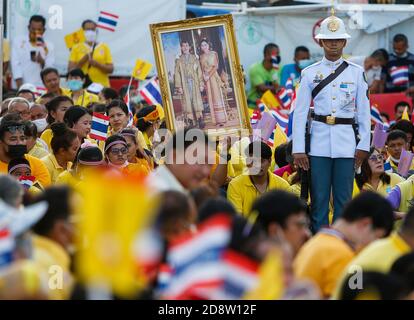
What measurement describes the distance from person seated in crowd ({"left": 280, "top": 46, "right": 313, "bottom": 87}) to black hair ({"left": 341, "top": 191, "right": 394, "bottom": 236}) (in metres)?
11.3

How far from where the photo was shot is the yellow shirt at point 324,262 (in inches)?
278

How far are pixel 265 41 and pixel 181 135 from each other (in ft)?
36.3

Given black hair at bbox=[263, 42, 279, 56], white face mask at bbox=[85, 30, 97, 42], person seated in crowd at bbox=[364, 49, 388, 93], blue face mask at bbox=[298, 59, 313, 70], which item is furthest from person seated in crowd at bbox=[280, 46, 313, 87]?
white face mask at bbox=[85, 30, 97, 42]

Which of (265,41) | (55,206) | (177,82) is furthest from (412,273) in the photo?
(265,41)

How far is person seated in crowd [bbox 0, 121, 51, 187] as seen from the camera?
11.3 meters

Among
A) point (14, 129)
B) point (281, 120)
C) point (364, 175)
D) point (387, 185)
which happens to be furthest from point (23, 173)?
point (281, 120)

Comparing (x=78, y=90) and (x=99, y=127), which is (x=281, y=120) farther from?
(x=78, y=90)

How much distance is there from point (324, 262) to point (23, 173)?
451 centimetres

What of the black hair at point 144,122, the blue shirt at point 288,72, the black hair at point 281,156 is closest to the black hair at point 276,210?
→ the black hair at point 281,156

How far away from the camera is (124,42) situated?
18.8 meters

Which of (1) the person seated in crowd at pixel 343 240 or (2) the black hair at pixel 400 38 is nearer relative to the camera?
(1) the person seated in crowd at pixel 343 240

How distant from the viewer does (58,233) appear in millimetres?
6605

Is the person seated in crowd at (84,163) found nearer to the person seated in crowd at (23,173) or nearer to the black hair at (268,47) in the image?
Answer: the person seated in crowd at (23,173)

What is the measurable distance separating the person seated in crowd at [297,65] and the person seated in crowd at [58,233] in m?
12.2
